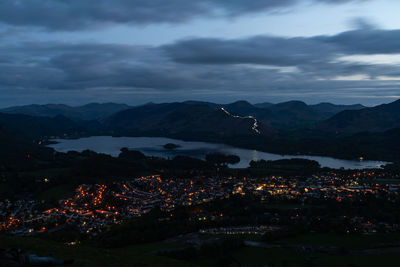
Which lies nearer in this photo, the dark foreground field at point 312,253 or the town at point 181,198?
the dark foreground field at point 312,253

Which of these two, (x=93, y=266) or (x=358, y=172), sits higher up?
(x=93, y=266)

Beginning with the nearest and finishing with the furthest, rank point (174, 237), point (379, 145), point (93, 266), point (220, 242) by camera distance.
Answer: point (93, 266)
point (220, 242)
point (174, 237)
point (379, 145)

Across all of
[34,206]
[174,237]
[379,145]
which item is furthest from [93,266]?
[379,145]

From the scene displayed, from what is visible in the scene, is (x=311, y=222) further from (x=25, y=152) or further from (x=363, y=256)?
(x=25, y=152)

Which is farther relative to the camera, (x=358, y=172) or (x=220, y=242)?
(x=358, y=172)

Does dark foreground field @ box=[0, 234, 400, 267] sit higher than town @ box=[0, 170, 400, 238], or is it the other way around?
dark foreground field @ box=[0, 234, 400, 267]

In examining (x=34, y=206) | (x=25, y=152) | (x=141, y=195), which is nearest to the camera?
(x=34, y=206)

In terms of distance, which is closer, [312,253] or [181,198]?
[312,253]

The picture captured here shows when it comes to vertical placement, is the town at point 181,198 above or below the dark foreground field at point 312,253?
below

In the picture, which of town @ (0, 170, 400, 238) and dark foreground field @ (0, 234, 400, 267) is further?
town @ (0, 170, 400, 238)

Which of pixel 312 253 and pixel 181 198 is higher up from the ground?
pixel 312 253
